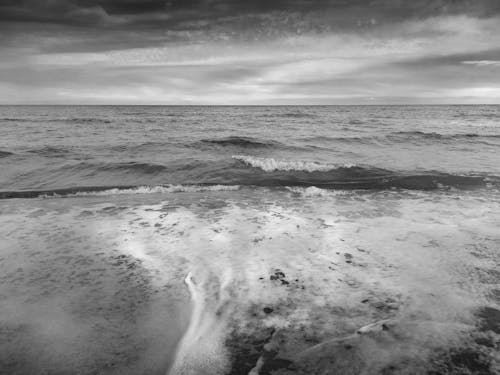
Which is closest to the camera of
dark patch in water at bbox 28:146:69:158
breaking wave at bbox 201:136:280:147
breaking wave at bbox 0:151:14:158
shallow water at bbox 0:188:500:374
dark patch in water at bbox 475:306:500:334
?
shallow water at bbox 0:188:500:374

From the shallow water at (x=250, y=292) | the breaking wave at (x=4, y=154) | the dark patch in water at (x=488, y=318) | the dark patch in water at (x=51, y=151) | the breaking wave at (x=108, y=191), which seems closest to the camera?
the shallow water at (x=250, y=292)

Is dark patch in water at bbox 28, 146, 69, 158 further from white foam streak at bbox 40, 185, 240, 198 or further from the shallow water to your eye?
the shallow water

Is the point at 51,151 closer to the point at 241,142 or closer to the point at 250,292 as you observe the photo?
the point at 241,142

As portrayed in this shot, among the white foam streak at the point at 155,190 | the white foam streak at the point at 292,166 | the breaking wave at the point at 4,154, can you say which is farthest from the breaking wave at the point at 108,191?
the breaking wave at the point at 4,154

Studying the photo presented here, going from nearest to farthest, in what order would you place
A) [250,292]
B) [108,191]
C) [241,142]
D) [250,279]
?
1. [250,292]
2. [250,279]
3. [108,191]
4. [241,142]

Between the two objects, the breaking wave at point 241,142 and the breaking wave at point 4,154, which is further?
the breaking wave at point 241,142

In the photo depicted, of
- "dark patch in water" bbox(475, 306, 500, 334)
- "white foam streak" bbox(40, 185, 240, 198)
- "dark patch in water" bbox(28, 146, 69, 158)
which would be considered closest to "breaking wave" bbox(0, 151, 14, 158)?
"dark patch in water" bbox(28, 146, 69, 158)

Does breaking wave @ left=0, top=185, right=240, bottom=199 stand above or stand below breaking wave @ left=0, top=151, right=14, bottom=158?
below

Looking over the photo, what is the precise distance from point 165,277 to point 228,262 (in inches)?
32.1

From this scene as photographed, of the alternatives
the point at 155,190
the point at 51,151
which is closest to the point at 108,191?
Result: the point at 155,190

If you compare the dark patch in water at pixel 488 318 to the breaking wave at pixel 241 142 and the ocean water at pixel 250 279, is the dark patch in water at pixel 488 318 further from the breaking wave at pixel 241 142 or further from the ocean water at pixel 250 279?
the breaking wave at pixel 241 142

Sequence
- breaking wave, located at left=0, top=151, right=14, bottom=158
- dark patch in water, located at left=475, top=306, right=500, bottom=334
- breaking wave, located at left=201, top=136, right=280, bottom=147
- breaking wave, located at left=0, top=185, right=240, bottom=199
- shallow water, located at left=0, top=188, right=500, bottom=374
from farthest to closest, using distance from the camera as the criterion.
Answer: breaking wave, located at left=201, top=136, right=280, bottom=147 → breaking wave, located at left=0, top=151, right=14, bottom=158 → breaking wave, located at left=0, top=185, right=240, bottom=199 → dark patch in water, located at left=475, top=306, right=500, bottom=334 → shallow water, located at left=0, top=188, right=500, bottom=374

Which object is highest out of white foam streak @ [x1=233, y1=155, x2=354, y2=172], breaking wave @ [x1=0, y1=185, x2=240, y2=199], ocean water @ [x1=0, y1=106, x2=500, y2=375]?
white foam streak @ [x1=233, y1=155, x2=354, y2=172]

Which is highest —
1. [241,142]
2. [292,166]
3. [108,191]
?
[241,142]
